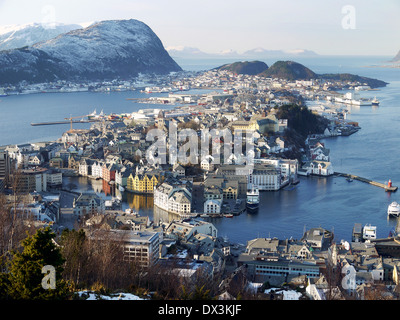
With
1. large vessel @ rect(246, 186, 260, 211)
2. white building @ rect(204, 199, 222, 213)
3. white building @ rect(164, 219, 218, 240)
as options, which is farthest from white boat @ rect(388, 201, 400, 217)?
white building @ rect(164, 219, 218, 240)

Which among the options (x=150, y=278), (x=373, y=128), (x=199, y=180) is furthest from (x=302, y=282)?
(x=373, y=128)

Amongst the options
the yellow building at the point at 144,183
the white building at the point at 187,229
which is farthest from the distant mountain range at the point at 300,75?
the white building at the point at 187,229

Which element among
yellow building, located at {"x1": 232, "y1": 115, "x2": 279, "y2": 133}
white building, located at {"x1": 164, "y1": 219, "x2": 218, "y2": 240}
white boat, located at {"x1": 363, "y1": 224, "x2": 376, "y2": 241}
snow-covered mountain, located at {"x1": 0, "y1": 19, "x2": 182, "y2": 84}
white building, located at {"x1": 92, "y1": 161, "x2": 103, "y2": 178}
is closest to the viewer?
white building, located at {"x1": 164, "y1": 219, "x2": 218, "y2": 240}

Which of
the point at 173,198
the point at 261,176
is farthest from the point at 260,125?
the point at 173,198

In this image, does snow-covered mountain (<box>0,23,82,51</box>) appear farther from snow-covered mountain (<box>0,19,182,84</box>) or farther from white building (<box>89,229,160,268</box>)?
white building (<box>89,229,160,268</box>)

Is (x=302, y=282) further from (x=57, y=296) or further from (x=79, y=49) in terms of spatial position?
(x=79, y=49)

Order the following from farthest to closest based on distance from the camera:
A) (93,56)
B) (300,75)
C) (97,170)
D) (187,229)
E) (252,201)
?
(93,56) < (300,75) < (97,170) < (252,201) < (187,229)

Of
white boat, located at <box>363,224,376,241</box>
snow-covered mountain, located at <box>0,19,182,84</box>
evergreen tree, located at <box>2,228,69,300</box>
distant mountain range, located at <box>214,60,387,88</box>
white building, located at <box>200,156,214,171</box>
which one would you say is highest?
snow-covered mountain, located at <box>0,19,182,84</box>

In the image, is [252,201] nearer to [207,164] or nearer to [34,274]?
[207,164]
